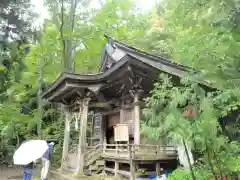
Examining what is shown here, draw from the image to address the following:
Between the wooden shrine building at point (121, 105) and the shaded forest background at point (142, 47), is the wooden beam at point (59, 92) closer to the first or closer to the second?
the wooden shrine building at point (121, 105)

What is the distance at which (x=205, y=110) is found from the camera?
4297mm

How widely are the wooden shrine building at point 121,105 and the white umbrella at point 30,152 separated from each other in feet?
11.3

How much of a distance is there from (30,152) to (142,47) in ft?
60.9

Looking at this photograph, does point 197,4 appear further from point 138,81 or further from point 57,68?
point 57,68

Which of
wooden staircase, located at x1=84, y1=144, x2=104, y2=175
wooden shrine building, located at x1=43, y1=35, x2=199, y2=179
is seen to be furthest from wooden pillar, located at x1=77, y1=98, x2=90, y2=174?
wooden staircase, located at x1=84, y1=144, x2=104, y2=175

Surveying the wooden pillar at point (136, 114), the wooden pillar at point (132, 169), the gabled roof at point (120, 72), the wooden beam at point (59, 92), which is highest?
the gabled roof at point (120, 72)

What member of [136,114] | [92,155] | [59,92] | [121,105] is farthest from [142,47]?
[136,114]

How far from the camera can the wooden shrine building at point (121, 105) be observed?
9.89 m

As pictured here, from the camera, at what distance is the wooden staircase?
12094 mm

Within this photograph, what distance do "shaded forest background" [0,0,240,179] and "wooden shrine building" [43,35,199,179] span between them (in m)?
1.61

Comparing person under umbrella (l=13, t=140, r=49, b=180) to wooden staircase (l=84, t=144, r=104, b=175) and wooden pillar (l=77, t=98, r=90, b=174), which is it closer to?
wooden pillar (l=77, t=98, r=90, b=174)

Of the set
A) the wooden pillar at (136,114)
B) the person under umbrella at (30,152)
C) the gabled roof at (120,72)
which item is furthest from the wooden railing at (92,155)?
the person under umbrella at (30,152)

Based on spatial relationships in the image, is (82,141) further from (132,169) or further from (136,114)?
(132,169)

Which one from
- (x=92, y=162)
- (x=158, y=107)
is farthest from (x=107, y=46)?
(x=158, y=107)
